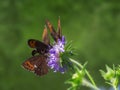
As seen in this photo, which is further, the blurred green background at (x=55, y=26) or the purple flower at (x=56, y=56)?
the blurred green background at (x=55, y=26)

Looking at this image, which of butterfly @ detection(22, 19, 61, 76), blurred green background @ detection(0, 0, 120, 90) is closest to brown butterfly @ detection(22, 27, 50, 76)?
butterfly @ detection(22, 19, 61, 76)

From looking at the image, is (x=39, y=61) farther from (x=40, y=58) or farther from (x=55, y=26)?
(x=55, y=26)

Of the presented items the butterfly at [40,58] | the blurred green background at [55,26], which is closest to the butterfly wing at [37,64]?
the butterfly at [40,58]

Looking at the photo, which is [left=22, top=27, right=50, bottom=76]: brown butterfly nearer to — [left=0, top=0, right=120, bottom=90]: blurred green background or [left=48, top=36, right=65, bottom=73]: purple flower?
[left=48, top=36, right=65, bottom=73]: purple flower

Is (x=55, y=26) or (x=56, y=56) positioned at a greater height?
(x=55, y=26)

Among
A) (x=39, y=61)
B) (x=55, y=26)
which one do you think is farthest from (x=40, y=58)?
(x=55, y=26)

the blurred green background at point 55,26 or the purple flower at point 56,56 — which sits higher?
the blurred green background at point 55,26

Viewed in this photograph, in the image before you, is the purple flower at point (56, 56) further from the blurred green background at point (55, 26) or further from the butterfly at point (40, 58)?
the blurred green background at point (55, 26)

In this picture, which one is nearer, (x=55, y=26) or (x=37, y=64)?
(x=37, y=64)
